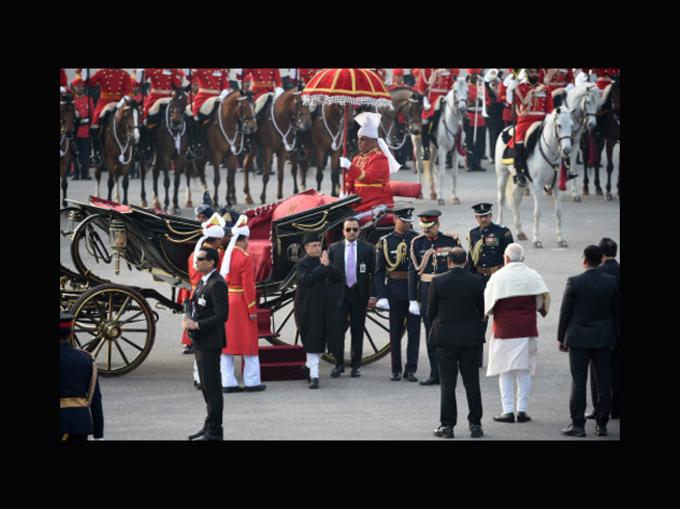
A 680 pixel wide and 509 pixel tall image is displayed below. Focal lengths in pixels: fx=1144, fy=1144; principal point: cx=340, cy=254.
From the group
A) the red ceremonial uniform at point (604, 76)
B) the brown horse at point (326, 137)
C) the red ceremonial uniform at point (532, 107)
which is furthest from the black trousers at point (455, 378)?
the red ceremonial uniform at point (604, 76)

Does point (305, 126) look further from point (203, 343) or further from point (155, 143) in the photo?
point (203, 343)

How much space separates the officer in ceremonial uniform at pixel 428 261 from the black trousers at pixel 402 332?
14 centimetres

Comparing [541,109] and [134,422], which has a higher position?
[541,109]

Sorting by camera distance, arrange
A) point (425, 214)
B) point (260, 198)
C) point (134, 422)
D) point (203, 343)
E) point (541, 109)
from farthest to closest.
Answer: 1. point (260, 198)
2. point (541, 109)
3. point (425, 214)
4. point (134, 422)
5. point (203, 343)

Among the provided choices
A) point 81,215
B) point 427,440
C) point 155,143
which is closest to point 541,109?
point 155,143

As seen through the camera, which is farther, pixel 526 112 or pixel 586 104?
pixel 586 104

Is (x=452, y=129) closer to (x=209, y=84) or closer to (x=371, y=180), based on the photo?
(x=209, y=84)

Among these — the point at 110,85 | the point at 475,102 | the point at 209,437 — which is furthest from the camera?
the point at 475,102

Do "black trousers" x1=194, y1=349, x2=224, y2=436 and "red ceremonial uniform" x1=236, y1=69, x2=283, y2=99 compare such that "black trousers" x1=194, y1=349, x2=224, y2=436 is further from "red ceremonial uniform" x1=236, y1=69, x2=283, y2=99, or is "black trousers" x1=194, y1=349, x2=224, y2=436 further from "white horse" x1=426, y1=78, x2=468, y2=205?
"red ceremonial uniform" x1=236, y1=69, x2=283, y2=99

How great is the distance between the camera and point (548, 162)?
18609mm

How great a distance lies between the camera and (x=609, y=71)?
2327cm

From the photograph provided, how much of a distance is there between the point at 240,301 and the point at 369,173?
2683 millimetres

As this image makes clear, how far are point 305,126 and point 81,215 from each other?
466 inches

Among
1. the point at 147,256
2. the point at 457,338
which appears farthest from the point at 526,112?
the point at 457,338
